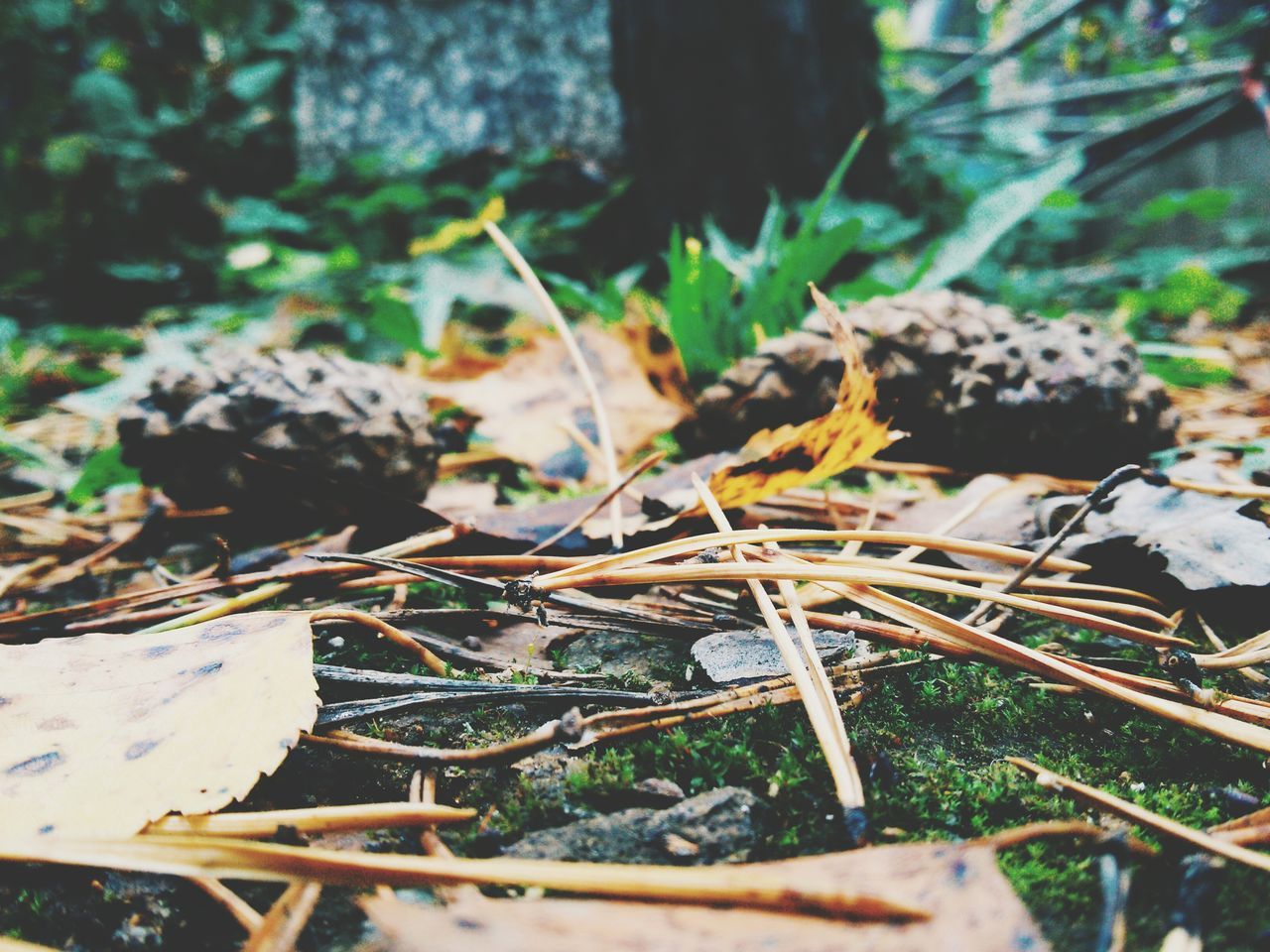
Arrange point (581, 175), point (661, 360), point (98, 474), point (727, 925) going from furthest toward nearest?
point (581, 175) → point (661, 360) → point (98, 474) → point (727, 925)

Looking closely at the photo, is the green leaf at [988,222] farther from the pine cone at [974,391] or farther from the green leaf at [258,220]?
the green leaf at [258,220]

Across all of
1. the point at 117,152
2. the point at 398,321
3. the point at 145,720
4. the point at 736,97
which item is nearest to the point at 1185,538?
the point at 145,720

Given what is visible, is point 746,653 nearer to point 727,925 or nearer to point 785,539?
point 785,539

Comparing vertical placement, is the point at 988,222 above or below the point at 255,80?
below

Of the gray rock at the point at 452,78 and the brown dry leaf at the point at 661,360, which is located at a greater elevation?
the gray rock at the point at 452,78

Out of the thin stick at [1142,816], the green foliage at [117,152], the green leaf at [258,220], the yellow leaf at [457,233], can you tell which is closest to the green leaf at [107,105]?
the green foliage at [117,152]

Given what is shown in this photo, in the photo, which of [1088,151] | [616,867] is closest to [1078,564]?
[616,867]

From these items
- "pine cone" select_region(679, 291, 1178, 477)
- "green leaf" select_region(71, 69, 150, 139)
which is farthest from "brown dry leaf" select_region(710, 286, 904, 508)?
"green leaf" select_region(71, 69, 150, 139)
